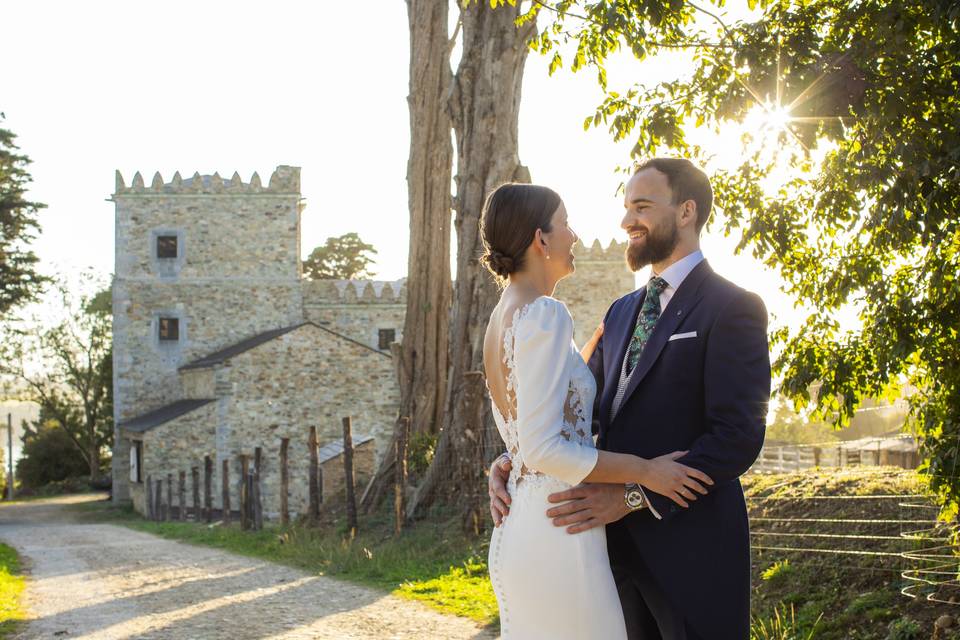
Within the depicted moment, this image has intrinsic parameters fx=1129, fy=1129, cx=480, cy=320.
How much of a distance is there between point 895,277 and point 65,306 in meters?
46.9

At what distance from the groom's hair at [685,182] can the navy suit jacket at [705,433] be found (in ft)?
0.83

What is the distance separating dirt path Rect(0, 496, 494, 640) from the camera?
7336 mm

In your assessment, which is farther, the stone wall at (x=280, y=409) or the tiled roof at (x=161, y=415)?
the tiled roof at (x=161, y=415)

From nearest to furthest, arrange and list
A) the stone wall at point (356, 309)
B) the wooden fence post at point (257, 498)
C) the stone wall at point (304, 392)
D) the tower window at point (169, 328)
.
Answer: the wooden fence post at point (257, 498) < the stone wall at point (304, 392) < the tower window at point (169, 328) < the stone wall at point (356, 309)

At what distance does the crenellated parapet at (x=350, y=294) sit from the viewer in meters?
37.7

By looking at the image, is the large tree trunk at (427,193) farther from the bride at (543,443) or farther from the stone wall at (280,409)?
the stone wall at (280,409)

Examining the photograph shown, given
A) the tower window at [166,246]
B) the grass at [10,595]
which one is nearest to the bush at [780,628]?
the grass at [10,595]

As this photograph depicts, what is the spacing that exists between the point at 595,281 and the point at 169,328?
1417cm

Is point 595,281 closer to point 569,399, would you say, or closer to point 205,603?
point 205,603

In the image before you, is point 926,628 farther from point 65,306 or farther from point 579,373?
point 65,306

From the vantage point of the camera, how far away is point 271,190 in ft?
123

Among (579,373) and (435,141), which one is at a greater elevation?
(435,141)

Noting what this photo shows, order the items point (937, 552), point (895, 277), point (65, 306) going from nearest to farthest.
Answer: point (895, 277) < point (937, 552) < point (65, 306)

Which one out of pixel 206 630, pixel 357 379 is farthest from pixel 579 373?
pixel 357 379
